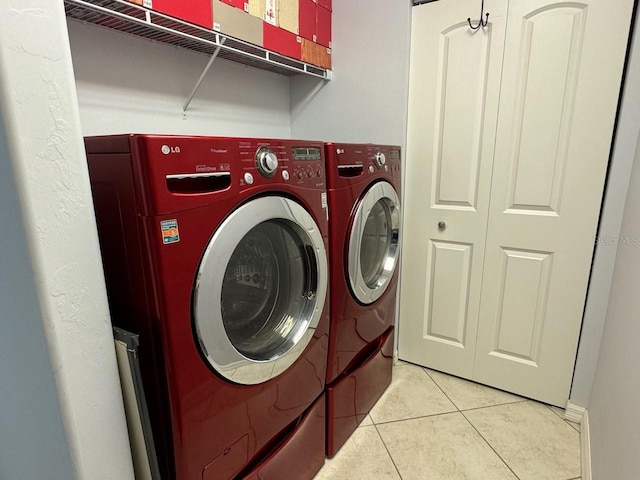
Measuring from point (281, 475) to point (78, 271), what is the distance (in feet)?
2.95

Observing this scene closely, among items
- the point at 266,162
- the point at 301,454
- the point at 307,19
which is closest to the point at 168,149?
the point at 266,162

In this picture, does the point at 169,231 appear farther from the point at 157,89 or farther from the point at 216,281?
the point at 157,89

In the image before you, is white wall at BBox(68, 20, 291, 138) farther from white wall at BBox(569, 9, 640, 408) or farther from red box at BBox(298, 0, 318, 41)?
white wall at BBox(569, 9, 640, 408)

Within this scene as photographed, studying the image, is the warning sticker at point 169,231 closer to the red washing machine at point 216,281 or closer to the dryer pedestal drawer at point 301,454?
the red washing machine at point 216,281

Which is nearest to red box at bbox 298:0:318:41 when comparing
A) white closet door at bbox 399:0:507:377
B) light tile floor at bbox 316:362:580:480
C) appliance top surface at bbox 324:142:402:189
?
white closet door at bbox 399:0:507:377

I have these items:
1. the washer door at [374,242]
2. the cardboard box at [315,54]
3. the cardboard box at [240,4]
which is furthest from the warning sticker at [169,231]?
the cardboard box at [315,54]

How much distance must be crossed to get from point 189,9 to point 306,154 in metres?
0.67

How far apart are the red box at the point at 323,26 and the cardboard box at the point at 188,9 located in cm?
70

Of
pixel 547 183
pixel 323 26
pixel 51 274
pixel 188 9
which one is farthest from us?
pixel 323 26

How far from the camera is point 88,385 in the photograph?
717mm

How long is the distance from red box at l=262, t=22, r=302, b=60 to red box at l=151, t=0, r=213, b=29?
0.30 m

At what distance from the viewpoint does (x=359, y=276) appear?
144 cm

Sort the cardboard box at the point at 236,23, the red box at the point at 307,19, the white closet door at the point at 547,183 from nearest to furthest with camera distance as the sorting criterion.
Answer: the cardboard box at the point at 236,23 → the white closet door at the point at 547,183 → the red box at the point at 307,19

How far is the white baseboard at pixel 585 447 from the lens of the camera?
136cm
